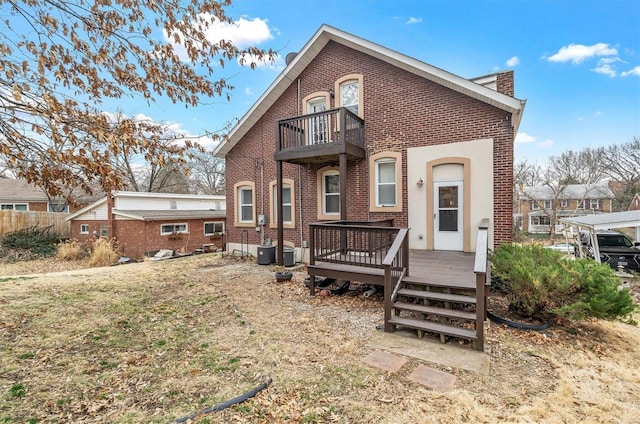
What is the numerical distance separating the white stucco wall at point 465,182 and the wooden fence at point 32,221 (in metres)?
22.0

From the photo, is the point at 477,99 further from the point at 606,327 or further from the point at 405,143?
the point at 606,327

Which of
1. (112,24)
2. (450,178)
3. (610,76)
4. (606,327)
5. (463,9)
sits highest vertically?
(610,76)

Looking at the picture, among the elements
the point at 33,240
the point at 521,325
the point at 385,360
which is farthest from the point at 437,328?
the point at 33,240

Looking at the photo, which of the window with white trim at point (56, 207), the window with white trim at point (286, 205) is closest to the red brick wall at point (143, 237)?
the window with white trim at point (56, 207)

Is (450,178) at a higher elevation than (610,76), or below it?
below

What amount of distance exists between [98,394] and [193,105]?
407 centimetres

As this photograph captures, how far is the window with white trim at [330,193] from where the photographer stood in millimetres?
10234

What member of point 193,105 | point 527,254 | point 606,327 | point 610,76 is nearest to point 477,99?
point 527,254

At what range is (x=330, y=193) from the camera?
10.3 m

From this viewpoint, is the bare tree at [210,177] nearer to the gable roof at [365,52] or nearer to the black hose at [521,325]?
the gable roof at [365,52]

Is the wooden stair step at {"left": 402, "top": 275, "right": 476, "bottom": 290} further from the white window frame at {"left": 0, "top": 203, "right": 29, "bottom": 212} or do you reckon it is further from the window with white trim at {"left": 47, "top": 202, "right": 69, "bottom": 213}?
the white window frame at {"left": 0, "top": 203, "right": 29, "bottom": 212}

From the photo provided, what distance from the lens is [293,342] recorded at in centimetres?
450

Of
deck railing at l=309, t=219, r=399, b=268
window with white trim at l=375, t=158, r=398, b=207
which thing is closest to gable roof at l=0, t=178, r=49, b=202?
deck railing at l=309, t=219, r=399, b=268

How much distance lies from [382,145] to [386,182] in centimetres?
114
